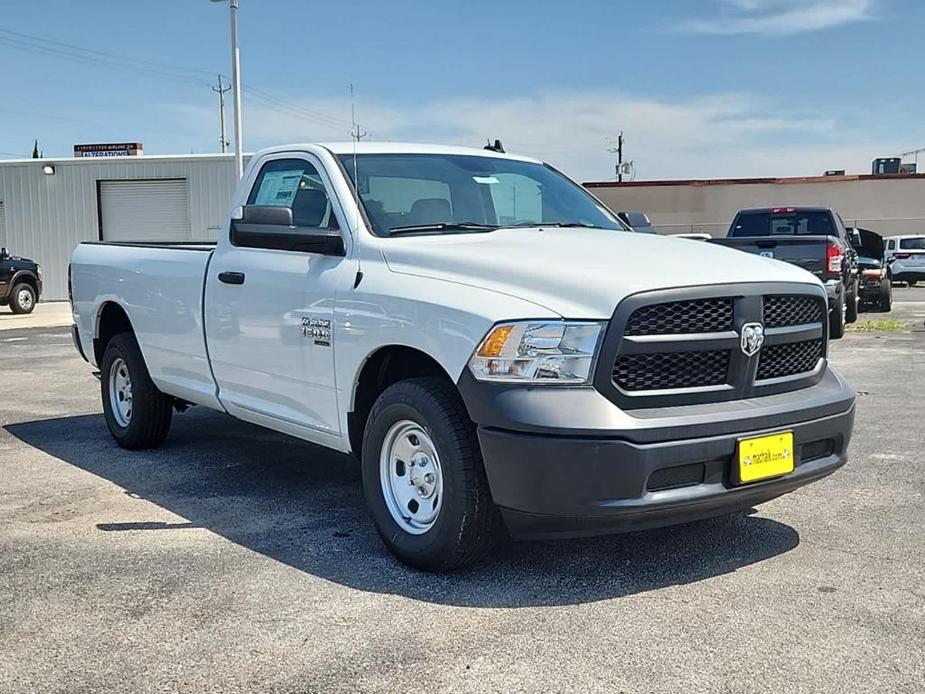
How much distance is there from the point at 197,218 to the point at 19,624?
2634cm

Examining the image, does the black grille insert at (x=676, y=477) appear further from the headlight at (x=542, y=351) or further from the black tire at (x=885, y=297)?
the black tire at (x=885, y=297)

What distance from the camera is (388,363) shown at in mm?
4668

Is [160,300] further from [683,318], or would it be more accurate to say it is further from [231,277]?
[683,318]

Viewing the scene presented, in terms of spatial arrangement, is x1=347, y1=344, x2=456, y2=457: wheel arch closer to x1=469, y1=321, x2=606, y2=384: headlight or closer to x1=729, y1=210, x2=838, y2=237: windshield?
x1=469, y1=321, x2=606, y2=384: headlight

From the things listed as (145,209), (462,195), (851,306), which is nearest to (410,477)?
(462,195)

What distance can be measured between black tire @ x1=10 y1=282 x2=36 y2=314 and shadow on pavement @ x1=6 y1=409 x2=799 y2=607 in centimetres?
1690

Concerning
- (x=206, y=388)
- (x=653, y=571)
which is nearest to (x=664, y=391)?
(x=653, y=571)

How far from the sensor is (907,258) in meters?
31.4

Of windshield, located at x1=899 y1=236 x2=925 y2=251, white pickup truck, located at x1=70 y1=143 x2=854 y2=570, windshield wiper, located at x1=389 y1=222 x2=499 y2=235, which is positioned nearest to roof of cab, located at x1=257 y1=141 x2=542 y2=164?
white pickup truck, located at x1=70 y1=143 x2=854 y2=570

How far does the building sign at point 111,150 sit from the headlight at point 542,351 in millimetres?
31553

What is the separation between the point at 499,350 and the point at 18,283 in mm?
21147

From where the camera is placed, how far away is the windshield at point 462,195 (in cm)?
506

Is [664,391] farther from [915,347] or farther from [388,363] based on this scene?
[915,347]

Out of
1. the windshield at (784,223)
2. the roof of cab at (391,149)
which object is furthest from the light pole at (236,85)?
the roof of cab at (391,149)
